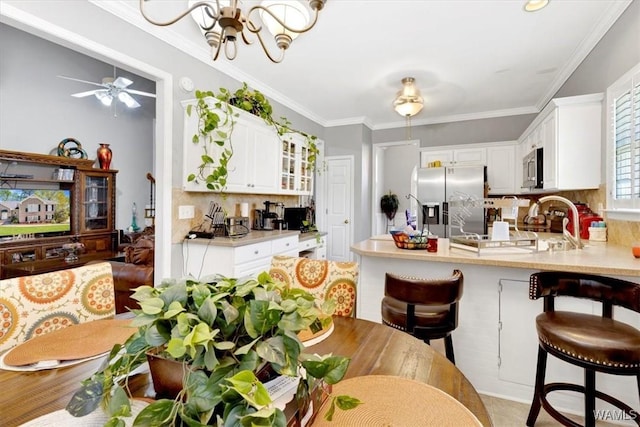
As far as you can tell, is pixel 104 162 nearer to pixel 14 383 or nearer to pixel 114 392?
pixel 14 383

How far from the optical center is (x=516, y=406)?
188 centimetres

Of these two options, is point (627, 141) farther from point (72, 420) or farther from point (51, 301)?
point (51, 301)

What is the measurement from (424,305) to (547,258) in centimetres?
87

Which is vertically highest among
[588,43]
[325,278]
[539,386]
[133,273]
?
[588,43]

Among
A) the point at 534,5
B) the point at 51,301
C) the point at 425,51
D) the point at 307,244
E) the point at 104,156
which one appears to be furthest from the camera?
the point at 104,156

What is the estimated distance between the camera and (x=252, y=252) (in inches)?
115

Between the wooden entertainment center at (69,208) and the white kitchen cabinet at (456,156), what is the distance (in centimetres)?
530

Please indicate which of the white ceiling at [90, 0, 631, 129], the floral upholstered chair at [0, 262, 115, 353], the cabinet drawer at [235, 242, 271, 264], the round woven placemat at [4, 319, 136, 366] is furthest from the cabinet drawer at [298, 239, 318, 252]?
the round woven placemat at [4, 319, 136, 366]

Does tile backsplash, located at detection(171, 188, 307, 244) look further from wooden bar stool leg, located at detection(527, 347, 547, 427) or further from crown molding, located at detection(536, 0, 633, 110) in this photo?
crown molding, located at detection(536, 0, 633, 110)

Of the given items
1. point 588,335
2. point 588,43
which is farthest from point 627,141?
point 588,335

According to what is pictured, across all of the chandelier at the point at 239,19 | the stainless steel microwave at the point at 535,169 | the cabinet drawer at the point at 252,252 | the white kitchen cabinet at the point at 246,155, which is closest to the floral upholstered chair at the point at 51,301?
the chandelier at the point at 239,19

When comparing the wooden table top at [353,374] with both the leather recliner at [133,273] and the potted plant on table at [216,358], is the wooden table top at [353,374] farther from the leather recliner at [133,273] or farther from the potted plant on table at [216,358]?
the leather recliner at [133,273]

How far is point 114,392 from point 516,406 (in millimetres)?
2244

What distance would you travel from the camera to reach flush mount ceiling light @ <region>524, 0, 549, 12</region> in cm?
226
